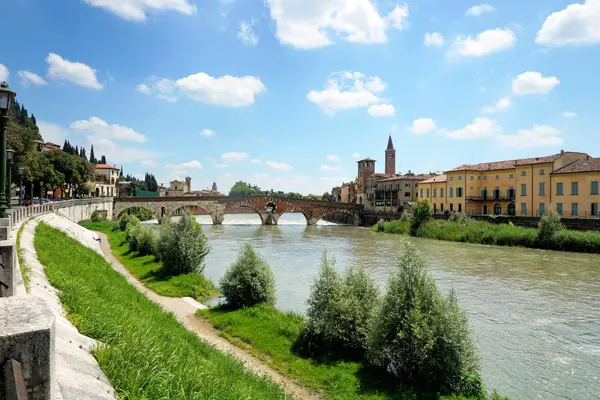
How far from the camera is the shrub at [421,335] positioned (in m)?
8.34

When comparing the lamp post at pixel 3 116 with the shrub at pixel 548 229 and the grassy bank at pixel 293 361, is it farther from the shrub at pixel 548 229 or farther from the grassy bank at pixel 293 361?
the shrub at pixel 548 229

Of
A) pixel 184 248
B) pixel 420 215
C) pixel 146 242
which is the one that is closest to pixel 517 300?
pixel 184 248

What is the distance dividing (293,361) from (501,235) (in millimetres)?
37384

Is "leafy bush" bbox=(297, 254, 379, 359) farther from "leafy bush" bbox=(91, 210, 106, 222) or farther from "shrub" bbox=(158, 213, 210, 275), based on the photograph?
"leafy bush" bbox=(91, 210, 106, 222)

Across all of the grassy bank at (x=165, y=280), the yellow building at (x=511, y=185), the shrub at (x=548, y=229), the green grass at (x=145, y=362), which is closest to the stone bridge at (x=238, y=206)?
the yellow building at (x=511, y=185)

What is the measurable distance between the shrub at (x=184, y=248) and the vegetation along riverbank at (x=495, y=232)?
32467mm

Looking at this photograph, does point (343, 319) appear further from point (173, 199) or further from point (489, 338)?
point (173, 199)

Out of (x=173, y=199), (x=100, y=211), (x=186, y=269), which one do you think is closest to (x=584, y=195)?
(x=186, y=269)

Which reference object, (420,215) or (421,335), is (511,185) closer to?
(420,215)

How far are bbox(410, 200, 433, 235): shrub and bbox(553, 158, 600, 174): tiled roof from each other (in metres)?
14.7

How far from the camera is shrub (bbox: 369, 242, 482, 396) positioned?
328 inches

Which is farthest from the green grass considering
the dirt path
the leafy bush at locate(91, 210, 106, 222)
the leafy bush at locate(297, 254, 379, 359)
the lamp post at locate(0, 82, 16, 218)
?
the leafy bush at locate(91, 210, 106, 222)

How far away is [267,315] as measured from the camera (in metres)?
13.5

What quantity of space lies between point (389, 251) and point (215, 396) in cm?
3248
